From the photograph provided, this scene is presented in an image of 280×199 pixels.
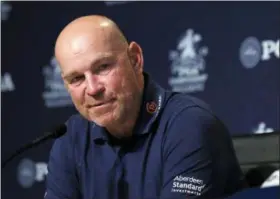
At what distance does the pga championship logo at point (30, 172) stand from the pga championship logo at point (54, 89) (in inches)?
13.4

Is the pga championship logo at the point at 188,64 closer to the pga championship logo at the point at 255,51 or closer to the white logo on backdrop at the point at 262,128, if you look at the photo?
the pga championship logo at the point at 255,51

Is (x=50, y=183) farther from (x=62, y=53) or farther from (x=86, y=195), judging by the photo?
(x=62, y=53)

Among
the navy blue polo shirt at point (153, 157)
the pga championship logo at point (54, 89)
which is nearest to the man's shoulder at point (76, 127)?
the navy blue polo shirt at point (153, 157)

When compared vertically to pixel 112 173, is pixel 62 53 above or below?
above

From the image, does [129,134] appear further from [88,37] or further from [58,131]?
[88,37]

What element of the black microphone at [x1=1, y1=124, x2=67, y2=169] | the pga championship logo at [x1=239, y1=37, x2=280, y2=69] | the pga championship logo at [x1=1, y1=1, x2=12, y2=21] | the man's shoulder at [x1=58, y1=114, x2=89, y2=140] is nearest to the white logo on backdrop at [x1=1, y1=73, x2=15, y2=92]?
the pga championship logo at [x1=1, y1=1, x2=12, y2=21]

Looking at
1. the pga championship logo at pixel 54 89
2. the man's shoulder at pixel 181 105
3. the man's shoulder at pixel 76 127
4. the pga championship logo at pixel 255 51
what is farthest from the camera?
the pga championship logo at pixel 54 89

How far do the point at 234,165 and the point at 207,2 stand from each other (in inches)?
66.6

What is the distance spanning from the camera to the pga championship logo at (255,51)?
3118 mm

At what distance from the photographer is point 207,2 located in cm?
335

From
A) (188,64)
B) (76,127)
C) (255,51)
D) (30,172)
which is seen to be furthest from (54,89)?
(76,127)

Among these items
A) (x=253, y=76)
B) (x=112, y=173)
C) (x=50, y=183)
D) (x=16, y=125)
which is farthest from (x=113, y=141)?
(x=16, y=125)

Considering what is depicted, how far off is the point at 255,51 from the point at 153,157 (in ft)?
5.02

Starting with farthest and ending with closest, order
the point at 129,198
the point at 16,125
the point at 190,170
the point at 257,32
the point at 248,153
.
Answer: the point at 16,125 → the point at 257,32 → the point at 248,153 → the point at 129,198 → the point at 190,170
